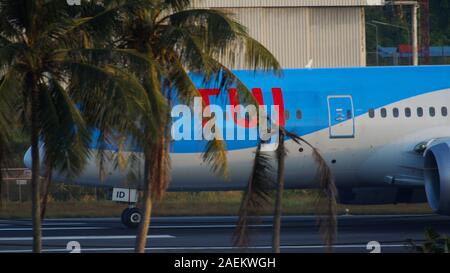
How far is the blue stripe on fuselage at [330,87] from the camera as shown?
2334 centimetres

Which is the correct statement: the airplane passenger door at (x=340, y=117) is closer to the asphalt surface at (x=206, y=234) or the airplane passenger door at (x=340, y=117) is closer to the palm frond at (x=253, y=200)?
the asphalt surface at (x=206, y=234)

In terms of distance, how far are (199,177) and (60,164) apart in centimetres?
1081

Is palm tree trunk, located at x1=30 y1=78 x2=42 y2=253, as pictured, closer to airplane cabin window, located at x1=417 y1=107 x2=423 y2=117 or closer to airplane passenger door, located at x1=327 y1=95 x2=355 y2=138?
airplane passenger door, located at x1=327 y1=95 x2=355 y2=138

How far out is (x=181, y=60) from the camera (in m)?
14.6

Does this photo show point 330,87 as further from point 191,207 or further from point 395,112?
point 191,207

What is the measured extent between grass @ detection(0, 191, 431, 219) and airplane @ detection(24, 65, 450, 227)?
13.8 ft

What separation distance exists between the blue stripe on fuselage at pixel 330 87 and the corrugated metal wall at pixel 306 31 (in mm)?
17015

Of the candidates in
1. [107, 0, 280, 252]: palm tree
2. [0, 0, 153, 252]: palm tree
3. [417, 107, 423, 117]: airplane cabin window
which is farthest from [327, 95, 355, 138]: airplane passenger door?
[0, 0, 153, 252]: palm tree

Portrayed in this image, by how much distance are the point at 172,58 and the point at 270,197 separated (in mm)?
2237

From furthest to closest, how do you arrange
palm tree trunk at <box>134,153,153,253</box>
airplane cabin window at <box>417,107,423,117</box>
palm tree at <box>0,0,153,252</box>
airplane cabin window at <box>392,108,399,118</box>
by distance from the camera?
airplane cabin window at <box>417,107,423,117</box> → airplane cabin window at <box>392,108,399,118</box> → palm tree trunk at <box>134,153,153,253</box> → palm tree at <box>0,0,153,252</box>

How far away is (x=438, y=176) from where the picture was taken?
2280 centimetres

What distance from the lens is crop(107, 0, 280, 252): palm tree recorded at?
13781mm
